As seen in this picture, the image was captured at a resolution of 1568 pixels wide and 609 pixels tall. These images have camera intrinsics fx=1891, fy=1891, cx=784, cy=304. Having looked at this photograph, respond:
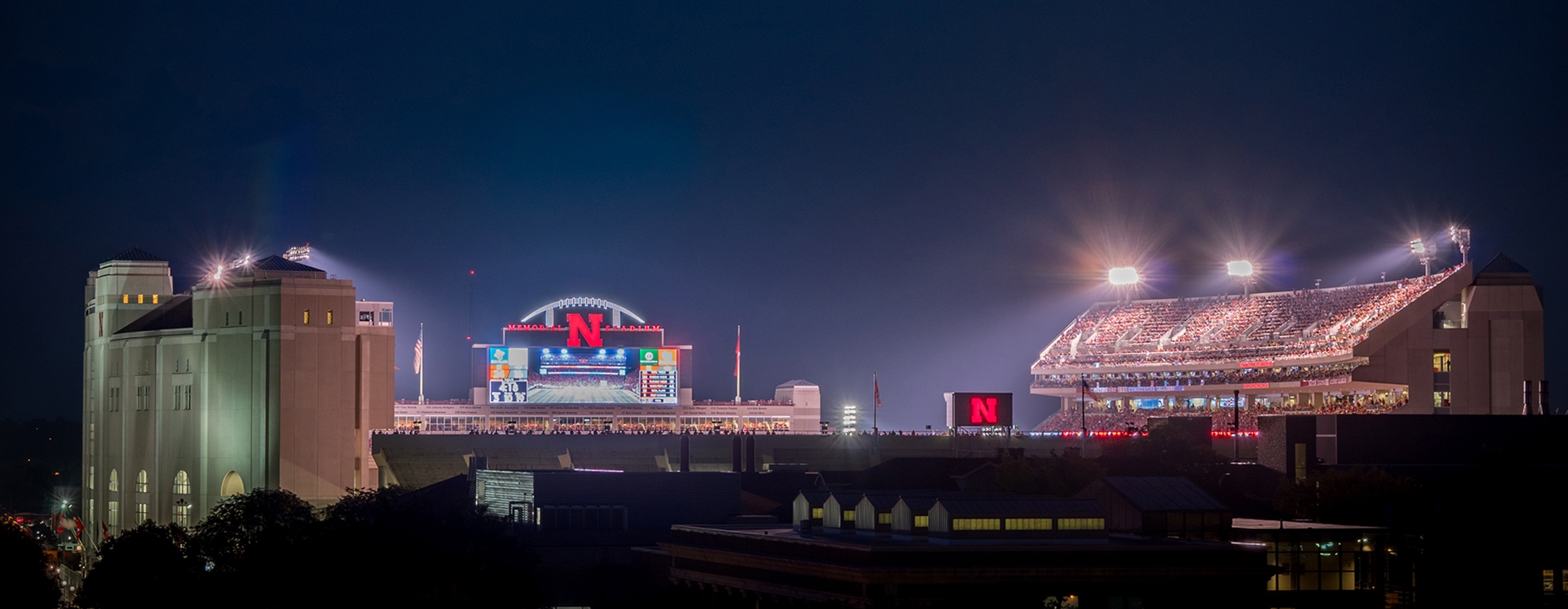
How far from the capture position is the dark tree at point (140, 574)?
8112cm

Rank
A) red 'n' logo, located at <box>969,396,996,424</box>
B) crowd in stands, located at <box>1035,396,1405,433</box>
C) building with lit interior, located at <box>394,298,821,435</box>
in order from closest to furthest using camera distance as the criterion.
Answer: red 'n' logo, located at <box>969,396,996,424</box>
crowd in stands, located at <box>1035,396,1405,433</box>
building with lit interior, located at <box>394,298,821,435</box>

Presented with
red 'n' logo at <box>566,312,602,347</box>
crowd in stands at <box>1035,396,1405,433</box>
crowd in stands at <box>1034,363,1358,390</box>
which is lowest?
crowd in stands at <box>1035,396,1405,433</box>

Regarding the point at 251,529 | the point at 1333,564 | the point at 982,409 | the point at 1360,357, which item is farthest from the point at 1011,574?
the point at 1360,357

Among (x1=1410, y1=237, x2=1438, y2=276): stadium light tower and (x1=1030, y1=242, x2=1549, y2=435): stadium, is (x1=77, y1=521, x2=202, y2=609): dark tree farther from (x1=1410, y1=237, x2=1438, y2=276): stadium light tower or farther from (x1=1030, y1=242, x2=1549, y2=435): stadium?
(x1=1410, y1=237, x2=1438, y2=276): stadium light tower

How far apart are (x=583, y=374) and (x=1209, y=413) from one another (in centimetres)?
5128

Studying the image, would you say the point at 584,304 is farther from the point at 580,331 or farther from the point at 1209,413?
the point at 1209,413

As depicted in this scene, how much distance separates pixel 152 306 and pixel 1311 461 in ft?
280

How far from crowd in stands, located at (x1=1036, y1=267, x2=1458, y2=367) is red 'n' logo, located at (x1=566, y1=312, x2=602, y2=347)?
46.3 m

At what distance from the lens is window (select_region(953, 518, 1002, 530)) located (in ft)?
240

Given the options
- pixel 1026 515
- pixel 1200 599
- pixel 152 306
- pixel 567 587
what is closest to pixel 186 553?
pixel 567 587

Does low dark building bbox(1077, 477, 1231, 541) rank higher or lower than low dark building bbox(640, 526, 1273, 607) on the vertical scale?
higher

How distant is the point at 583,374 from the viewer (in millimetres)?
157375

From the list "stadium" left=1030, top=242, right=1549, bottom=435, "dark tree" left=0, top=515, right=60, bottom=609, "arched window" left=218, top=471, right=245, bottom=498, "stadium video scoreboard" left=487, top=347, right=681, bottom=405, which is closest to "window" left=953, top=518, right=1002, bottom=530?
"dark tree" left=0, top=515, right=60, bottom=609

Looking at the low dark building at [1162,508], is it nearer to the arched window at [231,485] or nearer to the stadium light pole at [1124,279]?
the arched window at [231,485]
